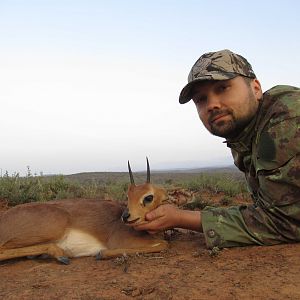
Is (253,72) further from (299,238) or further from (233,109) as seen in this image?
(299,238)

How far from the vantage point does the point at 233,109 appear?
421 centimetres

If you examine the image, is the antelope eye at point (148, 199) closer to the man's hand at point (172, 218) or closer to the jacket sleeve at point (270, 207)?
the man's hand at point (172, 218)

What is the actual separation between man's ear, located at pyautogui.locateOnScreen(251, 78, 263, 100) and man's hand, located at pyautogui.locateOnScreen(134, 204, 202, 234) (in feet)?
4.68

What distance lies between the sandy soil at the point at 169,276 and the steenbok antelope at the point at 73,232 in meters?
0.18

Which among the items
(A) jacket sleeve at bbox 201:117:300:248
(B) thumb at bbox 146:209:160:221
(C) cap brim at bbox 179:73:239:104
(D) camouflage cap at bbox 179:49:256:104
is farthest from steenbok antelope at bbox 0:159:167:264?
(D) camouflage cap at bbox 179:49:256:104

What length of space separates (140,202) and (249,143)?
1.41 m

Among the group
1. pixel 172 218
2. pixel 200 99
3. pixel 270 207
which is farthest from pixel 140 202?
pixel 270 207

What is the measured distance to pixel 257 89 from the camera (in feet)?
14.6

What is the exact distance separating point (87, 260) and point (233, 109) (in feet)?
8.01

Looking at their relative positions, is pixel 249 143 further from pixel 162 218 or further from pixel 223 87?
pixel 162 218

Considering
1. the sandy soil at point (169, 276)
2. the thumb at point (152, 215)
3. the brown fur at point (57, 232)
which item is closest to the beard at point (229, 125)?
the thumb at point (152, 215)

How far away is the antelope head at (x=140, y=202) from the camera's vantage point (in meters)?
4.75

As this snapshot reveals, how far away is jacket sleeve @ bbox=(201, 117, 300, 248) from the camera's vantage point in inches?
157

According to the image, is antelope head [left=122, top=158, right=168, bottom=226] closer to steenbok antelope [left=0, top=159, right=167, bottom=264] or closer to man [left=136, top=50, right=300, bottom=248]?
steenbok antelope [left=0, top=159, right=167, bottom=264]
